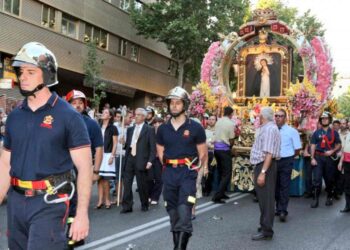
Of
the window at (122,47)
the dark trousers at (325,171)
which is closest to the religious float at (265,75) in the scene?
the dark trousers at (325,171)

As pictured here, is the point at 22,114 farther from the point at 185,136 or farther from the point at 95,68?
the point at 95,68

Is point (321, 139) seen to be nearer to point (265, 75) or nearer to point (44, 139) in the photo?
point (265, 75)

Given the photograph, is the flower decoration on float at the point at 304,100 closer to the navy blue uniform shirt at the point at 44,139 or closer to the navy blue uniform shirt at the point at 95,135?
the navy blue uniform shirt at the point at 95,135

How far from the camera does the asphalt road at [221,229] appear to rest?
6.80 metres

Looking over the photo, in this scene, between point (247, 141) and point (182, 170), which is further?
point (247, 141)

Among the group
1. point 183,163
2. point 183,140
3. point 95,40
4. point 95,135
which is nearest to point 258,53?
point 95,135

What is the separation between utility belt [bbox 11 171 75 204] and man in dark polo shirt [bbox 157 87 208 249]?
2.63m

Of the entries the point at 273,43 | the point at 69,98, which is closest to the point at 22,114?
the point at 69,98

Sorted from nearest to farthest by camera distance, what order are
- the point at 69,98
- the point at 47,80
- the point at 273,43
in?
1. the point at 47,80
2. the point at 69,98
3. the point at 273,43

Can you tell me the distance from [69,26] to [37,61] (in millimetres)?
26375

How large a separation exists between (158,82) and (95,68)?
13.5 metres

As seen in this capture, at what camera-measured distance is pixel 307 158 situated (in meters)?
12.1

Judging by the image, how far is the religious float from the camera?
13.1 meters

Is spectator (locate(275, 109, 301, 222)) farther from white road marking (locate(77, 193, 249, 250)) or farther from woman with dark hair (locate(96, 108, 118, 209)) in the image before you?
woman with dark hair (locate(96, 108, 118, 209))
